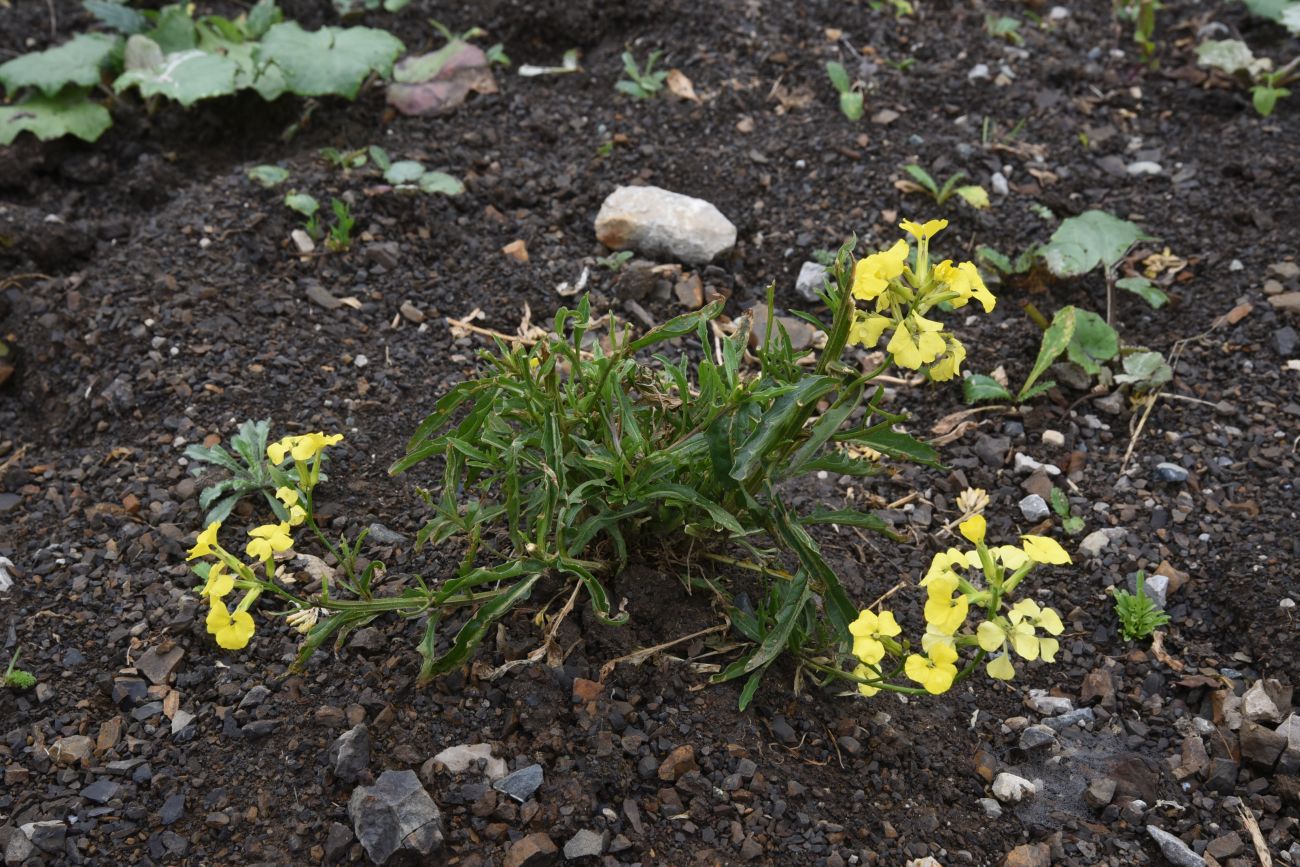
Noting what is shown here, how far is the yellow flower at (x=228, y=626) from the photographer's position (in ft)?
5.36

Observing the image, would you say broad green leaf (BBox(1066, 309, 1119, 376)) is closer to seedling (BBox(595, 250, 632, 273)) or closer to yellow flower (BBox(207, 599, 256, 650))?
seedling (BBox(595, 250, 632, 273))

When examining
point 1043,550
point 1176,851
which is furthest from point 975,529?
point 1176,851

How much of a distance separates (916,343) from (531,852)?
100 centimetres

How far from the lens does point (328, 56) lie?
11.2ft

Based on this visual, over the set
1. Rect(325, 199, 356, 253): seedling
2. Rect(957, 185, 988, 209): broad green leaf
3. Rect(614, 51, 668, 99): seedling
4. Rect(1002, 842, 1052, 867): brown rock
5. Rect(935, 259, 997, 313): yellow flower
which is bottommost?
Rect(1002, 842, 1052, 867): brown rock

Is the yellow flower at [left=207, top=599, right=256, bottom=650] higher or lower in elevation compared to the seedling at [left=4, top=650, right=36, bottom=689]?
higher

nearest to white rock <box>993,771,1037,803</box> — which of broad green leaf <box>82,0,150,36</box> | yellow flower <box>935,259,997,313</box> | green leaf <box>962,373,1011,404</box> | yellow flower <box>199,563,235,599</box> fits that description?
yellow flower <box>935,259,997,313</box>

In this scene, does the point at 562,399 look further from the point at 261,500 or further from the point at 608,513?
the point at 261,500

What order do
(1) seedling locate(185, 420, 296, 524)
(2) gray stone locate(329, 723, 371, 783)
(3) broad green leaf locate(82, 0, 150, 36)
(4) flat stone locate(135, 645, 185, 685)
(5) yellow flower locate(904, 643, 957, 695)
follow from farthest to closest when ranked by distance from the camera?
(3) broad green leaf locate(82, 0, 150, 36)
(1) seedling locate(185, 420, 296, 524)
(4) flat stone locate(135, 645, 185, 685)
(2) gray stone locate(329, 723, 371, 783)
(5) yellow flower locate(904, 643, 957, 695)

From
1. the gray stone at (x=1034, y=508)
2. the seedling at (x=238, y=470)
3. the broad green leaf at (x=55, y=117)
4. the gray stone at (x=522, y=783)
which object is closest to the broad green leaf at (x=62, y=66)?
the broad green leaf at (x=55, y=117)

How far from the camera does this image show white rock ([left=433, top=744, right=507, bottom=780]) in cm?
187

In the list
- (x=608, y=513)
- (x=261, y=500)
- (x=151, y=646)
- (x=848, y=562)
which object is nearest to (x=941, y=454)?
(x=848, y=562)

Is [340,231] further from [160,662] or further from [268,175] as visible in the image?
[160,662]

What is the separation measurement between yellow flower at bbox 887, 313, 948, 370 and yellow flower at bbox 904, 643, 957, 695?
41cm
